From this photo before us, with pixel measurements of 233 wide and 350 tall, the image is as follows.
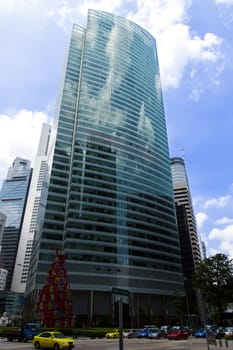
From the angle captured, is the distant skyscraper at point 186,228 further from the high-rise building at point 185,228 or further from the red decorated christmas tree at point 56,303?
the red decorated christmas tree at point 56,303

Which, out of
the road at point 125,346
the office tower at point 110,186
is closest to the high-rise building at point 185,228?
the office tower at point 110,186

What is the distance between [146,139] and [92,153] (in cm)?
3006

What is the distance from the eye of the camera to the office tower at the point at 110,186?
88.5m

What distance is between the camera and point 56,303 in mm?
43906

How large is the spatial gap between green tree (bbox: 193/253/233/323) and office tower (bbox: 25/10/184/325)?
96.7 ft

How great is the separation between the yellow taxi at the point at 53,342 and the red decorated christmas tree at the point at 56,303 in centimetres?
2066

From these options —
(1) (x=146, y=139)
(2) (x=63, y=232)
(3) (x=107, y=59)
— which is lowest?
(2) (x=63, y=232)

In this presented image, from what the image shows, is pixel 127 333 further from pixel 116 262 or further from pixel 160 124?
pixel 160 124

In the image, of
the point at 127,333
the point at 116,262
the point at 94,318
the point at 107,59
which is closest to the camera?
the point at 127,333

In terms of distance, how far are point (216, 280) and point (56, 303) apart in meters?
29.5

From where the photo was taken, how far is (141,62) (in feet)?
477

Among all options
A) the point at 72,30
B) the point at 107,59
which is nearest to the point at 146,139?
the point at 107,59

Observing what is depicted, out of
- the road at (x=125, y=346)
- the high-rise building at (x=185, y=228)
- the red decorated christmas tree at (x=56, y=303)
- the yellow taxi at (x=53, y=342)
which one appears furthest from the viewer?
the high-rise building at (x=185, y=228)

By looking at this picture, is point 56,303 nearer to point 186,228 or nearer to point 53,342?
point 53,342
